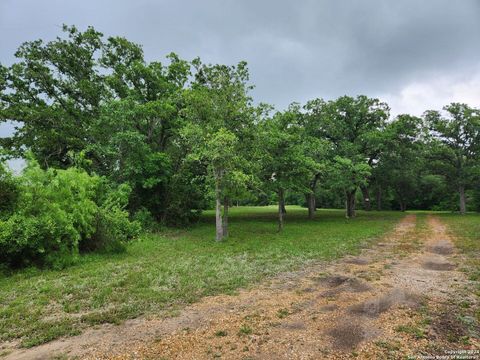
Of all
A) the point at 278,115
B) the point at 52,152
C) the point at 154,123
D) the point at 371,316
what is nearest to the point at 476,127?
the point at 278,115

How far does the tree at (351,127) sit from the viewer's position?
94.2ft

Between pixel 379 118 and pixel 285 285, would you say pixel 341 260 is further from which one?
pixel 379 118

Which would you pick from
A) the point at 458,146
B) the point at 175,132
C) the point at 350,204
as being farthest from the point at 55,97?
the point at 458,146

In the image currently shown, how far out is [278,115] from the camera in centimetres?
1881

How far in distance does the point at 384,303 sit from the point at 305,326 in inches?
81.2

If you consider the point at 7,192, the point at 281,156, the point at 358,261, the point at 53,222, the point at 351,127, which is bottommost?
the point at 358,261

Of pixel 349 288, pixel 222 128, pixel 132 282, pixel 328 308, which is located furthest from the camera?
pixel 222 128

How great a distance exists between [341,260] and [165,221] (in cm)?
1463

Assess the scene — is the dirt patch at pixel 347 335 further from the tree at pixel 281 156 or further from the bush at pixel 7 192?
the tree at pixel 281 156

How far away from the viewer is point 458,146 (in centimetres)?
3419

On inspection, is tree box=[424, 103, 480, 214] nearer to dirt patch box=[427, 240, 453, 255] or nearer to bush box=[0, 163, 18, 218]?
dirt patch box=[427, 240, 453, 255]

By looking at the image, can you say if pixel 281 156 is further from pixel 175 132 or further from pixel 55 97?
pixel 55 97

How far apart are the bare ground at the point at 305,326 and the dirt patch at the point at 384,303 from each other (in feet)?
0.06

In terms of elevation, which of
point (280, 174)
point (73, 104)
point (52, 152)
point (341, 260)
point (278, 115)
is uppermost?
point (73, 104)
